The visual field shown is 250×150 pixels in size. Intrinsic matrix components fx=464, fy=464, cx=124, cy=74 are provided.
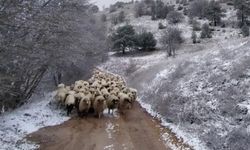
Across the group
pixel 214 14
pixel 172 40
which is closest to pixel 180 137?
pixel 172 40

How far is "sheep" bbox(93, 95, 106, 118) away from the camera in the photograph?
20759 millimetres

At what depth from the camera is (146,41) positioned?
52719 mm

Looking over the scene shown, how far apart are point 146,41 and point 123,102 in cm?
3066

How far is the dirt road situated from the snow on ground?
44 centimetres

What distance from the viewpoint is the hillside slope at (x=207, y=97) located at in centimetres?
1548

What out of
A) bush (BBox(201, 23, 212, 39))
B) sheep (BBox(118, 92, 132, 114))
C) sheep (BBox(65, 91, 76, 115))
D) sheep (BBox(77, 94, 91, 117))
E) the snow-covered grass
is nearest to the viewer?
the snow-covered grass

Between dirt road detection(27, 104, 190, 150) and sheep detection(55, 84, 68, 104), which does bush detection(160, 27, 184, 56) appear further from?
dirt road detection(27, 104, 190, 150)

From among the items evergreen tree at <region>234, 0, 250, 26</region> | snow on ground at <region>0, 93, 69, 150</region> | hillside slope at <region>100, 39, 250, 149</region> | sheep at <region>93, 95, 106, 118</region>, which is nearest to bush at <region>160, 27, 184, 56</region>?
evergreen tree at <region>234, 0, 250, 26</region>

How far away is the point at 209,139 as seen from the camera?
15.2 metres

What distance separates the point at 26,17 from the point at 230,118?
9.20m

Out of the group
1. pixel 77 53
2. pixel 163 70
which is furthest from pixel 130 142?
pixel 163 70

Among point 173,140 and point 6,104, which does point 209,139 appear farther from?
point 6,104

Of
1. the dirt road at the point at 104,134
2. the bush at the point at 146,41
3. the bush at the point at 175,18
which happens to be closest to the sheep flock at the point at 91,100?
the dirt road at the point at 104,134

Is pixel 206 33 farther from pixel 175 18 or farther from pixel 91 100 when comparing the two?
pixel 91 100
